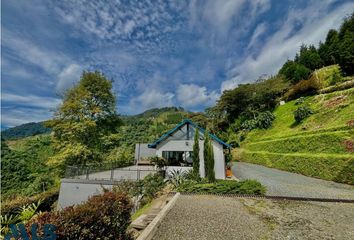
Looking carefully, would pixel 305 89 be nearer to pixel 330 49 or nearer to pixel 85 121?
pixel 330 49

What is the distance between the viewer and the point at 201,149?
1545 centimetres

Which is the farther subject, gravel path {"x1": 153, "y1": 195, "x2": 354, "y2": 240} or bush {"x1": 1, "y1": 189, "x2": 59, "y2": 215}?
bush {"x1": 1, "y1": 189, "x2": 59, "y2": 215}

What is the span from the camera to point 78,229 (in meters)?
3.36

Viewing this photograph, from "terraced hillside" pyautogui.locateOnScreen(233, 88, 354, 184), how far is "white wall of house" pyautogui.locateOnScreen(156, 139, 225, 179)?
22.9 feet

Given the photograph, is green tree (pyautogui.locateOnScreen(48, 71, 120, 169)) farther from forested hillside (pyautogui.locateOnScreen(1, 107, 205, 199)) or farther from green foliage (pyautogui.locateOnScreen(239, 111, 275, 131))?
green foliage (pyautogui.locateOnScreen(239, 111, 275, 131))

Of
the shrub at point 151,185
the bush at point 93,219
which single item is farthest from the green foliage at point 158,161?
the bush at point 93,219

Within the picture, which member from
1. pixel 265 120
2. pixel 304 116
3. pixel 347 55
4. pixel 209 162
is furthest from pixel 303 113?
pixel 209 162

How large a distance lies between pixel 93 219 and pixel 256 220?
5.31 meters

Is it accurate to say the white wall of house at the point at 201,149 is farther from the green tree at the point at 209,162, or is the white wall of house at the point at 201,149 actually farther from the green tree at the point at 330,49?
the green tree at the point at 330,49

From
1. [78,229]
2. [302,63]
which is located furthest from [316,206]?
[302,63]

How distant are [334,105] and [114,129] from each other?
83.2 ft

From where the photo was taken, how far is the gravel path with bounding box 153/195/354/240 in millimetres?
5363

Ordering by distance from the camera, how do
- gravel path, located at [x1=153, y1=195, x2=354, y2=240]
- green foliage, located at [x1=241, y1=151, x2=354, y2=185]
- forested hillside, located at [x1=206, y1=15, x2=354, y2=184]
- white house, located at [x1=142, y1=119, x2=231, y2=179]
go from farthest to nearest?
1. white house, located at [x1=142, y1=119, x2=231, y2=179]
2. forested hillside, located at [x1=206, y1=15, x2=354, y2=184]
3. green foliage, located at [x1=241, y1=151, x2=354, y2=185]
4. gravel path, located at [x1=153, y1=195, x2=354, y2=240]

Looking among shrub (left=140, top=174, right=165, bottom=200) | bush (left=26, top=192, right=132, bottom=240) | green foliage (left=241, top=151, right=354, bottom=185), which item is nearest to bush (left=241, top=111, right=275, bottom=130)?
green foliage (left=241, top=151, right=354, bottom=185)
